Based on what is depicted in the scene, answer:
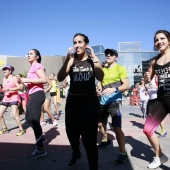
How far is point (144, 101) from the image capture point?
9211 millimetres

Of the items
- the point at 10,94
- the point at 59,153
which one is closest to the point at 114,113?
the point at 59,153

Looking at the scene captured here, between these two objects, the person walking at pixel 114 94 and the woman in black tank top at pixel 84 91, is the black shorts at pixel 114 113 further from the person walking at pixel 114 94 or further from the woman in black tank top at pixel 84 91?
the woman in black tank top at pixel 84 91

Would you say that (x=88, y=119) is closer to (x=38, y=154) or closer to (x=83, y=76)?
(x=83, y=76)

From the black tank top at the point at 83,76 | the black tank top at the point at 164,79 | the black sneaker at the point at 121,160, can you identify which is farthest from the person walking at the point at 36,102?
the black tank top at the point at 164,79

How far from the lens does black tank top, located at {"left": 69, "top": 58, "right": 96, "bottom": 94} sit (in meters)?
3.25

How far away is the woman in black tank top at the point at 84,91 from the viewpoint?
10.4 feet

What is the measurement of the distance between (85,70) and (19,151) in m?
2.52

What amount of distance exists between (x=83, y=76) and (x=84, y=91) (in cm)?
20

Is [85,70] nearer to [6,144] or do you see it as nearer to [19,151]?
[19,151]

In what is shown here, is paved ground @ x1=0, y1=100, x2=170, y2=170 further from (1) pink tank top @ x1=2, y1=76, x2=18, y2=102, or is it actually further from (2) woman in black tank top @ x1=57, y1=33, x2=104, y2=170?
(1) pink tank top @ x1=2, y1=76, x2=18, y2=102

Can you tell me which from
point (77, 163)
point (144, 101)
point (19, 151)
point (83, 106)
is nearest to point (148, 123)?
point (83, 106)

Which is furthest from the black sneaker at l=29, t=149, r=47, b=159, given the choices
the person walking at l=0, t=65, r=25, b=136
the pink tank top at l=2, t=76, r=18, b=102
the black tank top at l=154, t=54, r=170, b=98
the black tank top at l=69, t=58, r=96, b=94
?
the pink tank top at l=2, t=76, r=18, b=102

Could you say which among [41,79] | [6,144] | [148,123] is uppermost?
[41,79]

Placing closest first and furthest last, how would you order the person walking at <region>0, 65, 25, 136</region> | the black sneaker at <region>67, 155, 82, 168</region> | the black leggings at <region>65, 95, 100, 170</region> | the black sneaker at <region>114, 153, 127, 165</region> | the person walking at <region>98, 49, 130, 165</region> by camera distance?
the black leggings at <region>65, 95, 100, 170</region>
the black sneaker at <region>67, 155, 82, 168</region>
the black sneaker at <region>114, 153, 127, 165</region>
the person walking at <region>98, 49, 130, 165</region>
the person walking at <region>0, 65, 25, 136</region>
